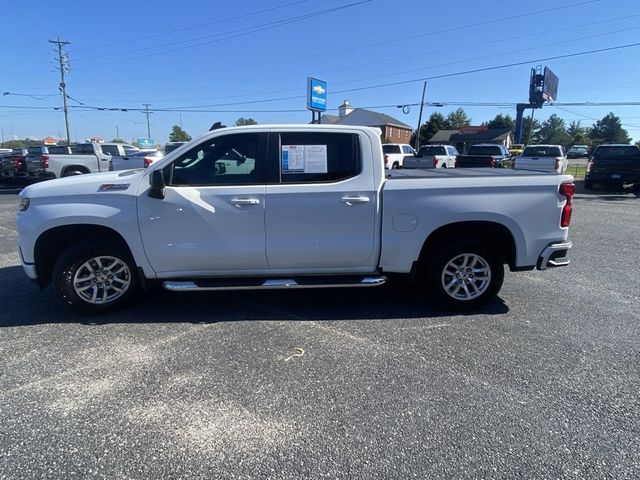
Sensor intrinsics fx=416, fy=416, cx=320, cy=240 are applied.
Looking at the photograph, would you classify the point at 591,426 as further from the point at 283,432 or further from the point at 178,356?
the point at 178,356

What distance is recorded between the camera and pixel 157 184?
3.99 metres

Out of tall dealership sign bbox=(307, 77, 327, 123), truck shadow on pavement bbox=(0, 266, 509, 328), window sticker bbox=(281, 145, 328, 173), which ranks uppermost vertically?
tall dealership sign bbox=(307, 77, 327, 123)

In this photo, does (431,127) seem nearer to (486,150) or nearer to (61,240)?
(486,150)

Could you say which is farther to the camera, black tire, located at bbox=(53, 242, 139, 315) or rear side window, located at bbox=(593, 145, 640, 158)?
rear side window, located at bbox=(593, 145, 640, 158)

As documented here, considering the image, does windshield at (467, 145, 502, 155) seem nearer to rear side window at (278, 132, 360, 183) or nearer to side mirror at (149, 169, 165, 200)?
rear side window at (278, 132, 360, 183)

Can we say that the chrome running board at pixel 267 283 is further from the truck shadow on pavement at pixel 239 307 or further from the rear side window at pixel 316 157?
the rear side window at pixel 316 157

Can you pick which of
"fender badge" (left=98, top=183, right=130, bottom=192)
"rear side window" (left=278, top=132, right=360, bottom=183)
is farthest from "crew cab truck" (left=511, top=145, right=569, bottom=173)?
"fender badge" (left=98, top=183, right=130, bottom=192)

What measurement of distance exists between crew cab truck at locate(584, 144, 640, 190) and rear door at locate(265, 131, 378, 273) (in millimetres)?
16269

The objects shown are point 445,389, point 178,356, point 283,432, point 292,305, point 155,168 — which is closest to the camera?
point 283,432

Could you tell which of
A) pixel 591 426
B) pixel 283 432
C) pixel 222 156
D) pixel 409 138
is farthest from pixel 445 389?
pixel 409 138

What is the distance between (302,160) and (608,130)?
494 ft

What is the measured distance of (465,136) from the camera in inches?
2721

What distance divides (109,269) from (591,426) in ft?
14.3

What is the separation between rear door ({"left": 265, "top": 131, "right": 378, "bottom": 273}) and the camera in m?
4.14
